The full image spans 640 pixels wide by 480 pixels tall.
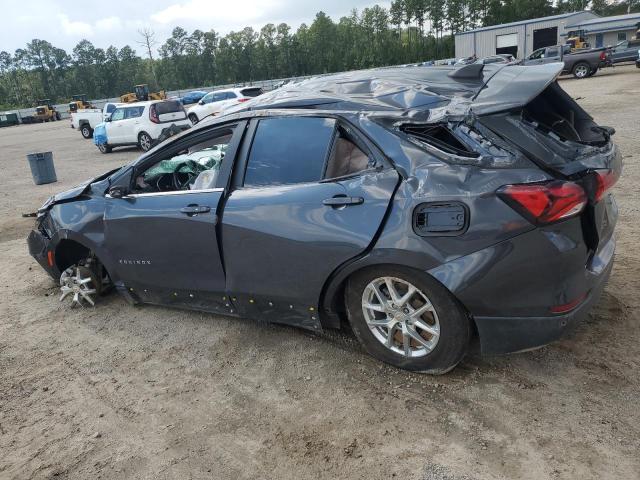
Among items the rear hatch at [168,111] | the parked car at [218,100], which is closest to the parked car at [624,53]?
the parked car at [218,100]

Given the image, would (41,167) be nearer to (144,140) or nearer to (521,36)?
(144,140)

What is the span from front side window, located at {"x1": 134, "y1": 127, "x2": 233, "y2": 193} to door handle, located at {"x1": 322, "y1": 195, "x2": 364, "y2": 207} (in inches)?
38.6

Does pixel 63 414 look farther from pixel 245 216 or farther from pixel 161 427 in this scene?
pixel 245 216

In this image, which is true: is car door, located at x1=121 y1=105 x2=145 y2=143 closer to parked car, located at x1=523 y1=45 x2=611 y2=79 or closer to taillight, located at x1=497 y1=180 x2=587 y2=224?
taillight, located at x1=497 y1=180 x2=587 y2=224

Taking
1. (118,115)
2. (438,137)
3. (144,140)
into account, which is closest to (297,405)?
(438,137)

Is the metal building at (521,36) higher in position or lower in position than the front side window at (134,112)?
higher

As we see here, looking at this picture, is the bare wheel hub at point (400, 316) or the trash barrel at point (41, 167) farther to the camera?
the trash barrel at point (41, 167)

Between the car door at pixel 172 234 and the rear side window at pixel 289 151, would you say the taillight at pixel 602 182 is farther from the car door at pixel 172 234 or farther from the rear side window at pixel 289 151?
the car door at pixel 172 234

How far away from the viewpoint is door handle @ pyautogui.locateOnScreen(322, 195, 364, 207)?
2.94 meters

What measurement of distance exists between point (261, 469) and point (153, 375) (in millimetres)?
1285

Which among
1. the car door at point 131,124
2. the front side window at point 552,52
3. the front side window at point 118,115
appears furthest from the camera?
the front side window at point 552,52

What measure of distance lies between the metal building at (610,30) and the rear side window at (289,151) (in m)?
53.4

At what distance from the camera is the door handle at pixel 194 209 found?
11.7 ft

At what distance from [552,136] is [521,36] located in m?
58.0
